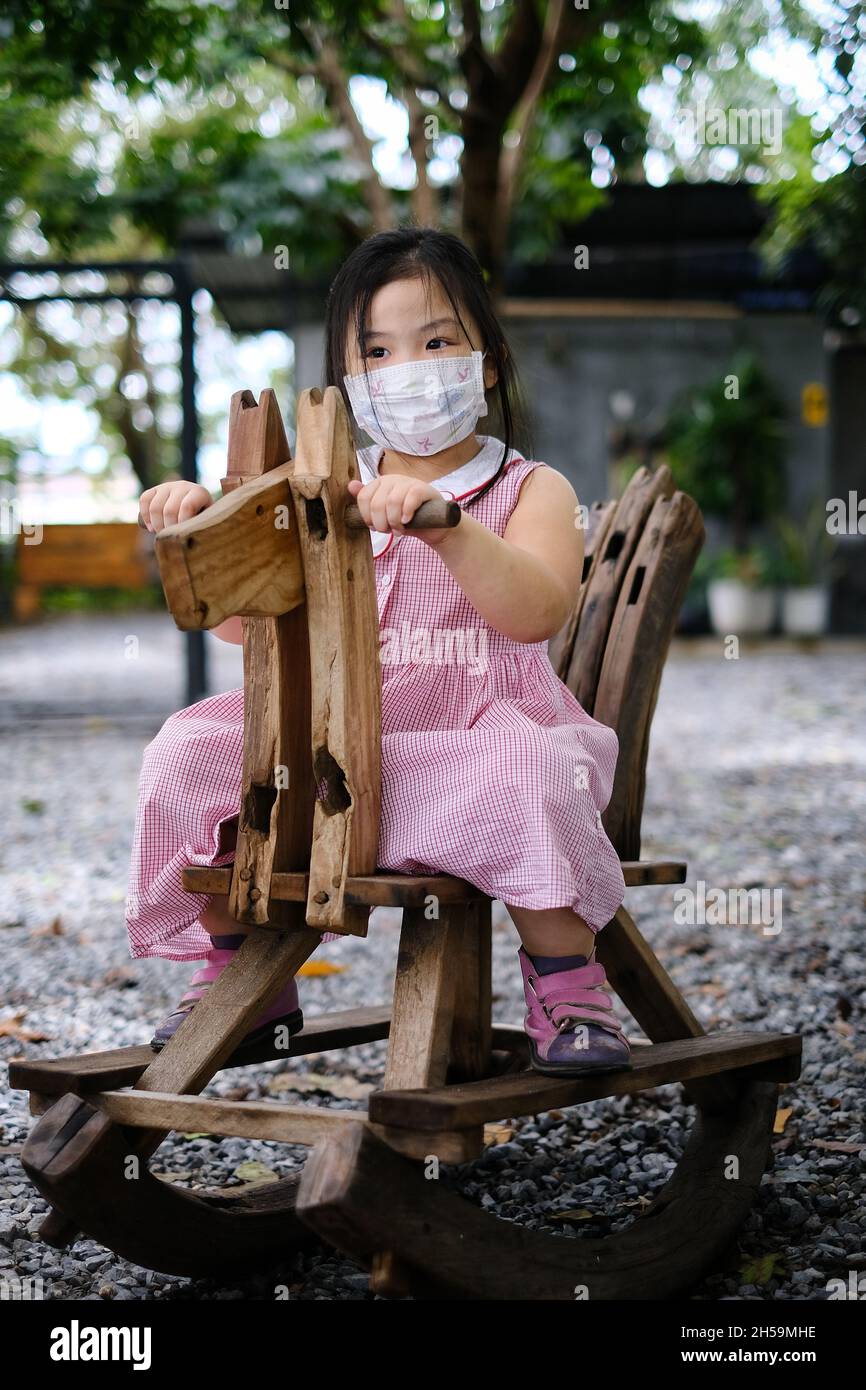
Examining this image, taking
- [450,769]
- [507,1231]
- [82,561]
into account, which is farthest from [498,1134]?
[82,561]

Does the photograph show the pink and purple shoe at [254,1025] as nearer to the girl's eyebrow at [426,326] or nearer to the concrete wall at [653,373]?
the girl's eyebrow at [426,326]

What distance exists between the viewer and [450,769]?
6.23ft

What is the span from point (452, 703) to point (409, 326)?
566 millimetres

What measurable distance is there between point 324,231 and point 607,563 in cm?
719

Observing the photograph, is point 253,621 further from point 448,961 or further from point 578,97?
point 578,97

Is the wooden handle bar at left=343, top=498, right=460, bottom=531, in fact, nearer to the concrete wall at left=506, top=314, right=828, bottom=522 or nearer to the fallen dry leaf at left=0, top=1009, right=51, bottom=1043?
the fallen dry leaf at left=0, top=1009, right=51, bottom=1043

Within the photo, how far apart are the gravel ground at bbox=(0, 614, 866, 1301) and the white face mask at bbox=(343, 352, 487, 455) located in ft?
4.32

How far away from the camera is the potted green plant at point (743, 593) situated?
1332 cm

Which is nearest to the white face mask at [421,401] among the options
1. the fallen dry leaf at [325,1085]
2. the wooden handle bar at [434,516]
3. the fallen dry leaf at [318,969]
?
the wooden handle bar at [434,516]

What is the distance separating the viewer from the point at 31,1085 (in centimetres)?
200

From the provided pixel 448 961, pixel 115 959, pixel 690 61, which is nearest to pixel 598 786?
pixel 448 961

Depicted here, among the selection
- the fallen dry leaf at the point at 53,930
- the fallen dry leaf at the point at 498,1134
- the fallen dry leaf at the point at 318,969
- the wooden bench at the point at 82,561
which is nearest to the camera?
the fallen dry leaf at the point at 498,1134

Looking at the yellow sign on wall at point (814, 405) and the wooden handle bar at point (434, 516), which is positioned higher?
the yellow sign on wall at point (814, 405)

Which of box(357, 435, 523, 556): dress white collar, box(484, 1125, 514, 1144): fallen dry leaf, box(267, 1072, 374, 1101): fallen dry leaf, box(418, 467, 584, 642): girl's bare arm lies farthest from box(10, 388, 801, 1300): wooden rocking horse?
box(267, 1072, 374, 1101): fallen dry leaf
